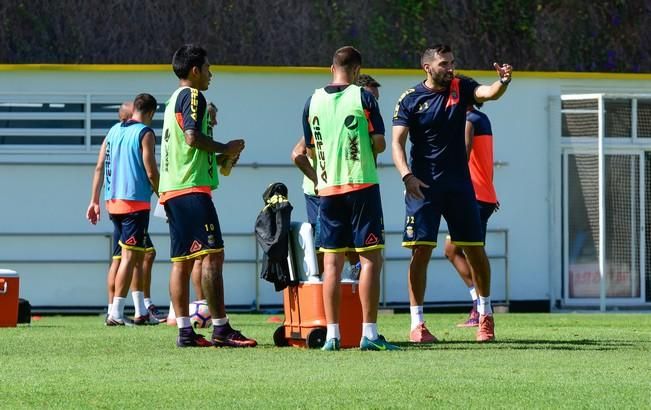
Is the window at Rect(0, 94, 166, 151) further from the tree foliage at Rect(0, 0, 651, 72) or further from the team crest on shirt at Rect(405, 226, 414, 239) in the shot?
the tree foliage at Rect(0, 0, 651, 72)

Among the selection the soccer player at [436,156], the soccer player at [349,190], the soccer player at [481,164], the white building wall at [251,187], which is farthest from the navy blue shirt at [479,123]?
the white building wall at [251,187]

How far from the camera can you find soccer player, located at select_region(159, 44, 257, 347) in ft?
35.6

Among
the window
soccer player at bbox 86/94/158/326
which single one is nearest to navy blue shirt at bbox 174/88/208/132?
soccer player at bbox 86/94/158/326

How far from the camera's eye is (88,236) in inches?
732

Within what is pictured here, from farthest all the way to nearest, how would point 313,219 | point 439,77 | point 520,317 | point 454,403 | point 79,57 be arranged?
point 79,57 < point 520,317 < point 313,219 < point 439,77 < point 454,403

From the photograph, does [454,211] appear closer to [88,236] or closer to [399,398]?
[399,398]

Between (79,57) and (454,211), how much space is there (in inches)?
746

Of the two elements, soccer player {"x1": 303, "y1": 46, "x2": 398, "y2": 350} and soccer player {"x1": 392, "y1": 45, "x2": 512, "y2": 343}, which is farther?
soccer player {"x1": 392, "y1": 45, "x2": 512, "y2": 343}

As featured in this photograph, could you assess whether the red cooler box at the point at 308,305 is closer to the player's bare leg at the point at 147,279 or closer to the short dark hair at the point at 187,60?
the short dark hair at the point at 187,60

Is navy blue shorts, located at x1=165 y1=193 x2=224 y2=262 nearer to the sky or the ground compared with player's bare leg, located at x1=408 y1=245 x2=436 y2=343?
nearer to the sky

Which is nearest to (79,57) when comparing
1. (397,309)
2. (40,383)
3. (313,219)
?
(397,309)

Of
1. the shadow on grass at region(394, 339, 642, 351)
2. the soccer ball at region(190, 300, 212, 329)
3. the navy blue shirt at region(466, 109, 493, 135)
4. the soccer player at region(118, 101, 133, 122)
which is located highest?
the soccer player at region(118, 101, 133, 122)

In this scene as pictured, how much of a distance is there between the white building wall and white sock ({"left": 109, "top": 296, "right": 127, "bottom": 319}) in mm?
4219

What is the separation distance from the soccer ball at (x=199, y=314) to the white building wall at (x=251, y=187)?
4.93m
